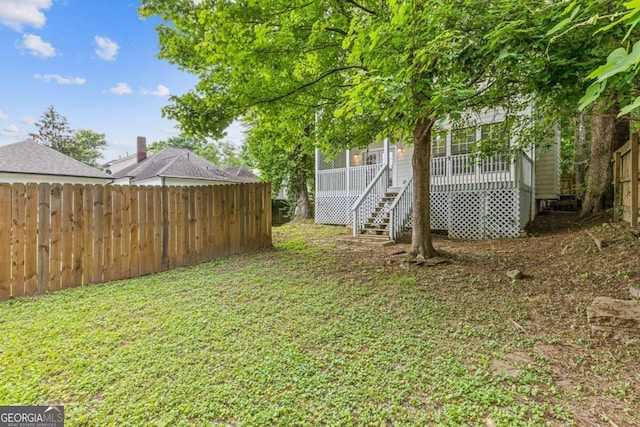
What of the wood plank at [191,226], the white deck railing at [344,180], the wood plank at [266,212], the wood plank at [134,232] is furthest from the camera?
the white deck railing at [344,180]

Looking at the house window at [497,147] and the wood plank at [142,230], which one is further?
the house window at [497,147]

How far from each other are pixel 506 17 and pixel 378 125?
12.6ft

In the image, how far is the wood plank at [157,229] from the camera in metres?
5.40

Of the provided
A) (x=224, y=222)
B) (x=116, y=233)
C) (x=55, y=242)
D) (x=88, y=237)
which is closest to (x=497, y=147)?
(x=224, y=222)

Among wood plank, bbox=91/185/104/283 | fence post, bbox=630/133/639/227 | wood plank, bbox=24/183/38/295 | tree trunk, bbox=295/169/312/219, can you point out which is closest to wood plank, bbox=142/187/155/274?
wood plank, bbox=91/185/104/283

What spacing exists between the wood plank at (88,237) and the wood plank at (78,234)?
25 millimetres

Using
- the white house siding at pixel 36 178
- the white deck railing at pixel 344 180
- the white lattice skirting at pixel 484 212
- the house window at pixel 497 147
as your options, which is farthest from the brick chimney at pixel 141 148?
the house window at pixel 497 147

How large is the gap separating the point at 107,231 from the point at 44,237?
0.76m

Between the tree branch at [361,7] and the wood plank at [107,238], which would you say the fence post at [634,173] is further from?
the wood plank at [107,238]

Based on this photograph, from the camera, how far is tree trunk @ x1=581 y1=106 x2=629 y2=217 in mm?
8094

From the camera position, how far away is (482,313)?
3.36 m

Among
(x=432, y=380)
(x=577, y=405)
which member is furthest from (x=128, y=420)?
(x=577, y=405)

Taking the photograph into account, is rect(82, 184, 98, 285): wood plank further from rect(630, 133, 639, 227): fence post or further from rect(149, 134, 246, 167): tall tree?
rect(149, 134, 246, 167): tall tree

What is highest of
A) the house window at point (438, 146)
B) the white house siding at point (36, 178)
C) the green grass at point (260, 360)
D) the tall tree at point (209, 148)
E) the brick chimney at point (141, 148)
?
the tall tree at point (209, 148)
